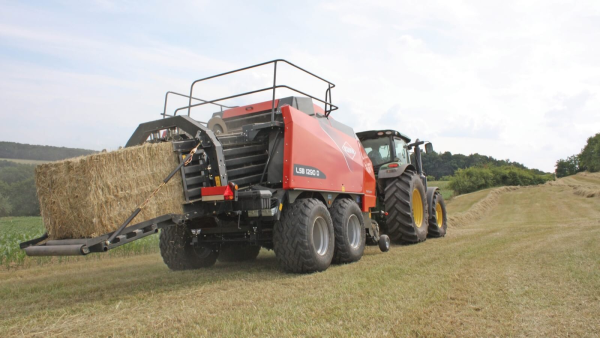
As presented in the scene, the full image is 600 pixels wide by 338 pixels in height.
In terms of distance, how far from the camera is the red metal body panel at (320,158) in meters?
5.54

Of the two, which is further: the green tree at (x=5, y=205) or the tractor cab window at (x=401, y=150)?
the green tree at (x=5, y=205)

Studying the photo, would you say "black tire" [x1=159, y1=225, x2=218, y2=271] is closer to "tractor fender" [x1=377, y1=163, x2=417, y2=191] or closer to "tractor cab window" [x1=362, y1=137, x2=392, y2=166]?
"tractor fender" [x1=377, y1=163, x2=417, y2=191]

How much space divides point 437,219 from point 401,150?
8.26ft

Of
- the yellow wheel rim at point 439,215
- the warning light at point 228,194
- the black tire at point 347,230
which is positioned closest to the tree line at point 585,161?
the yellow wheel rim at point 439,215

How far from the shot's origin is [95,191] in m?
4.16

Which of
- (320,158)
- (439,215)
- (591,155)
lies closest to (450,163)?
(591,155)

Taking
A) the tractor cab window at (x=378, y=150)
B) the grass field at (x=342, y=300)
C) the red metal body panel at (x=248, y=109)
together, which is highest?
the red metal body panel at (x=248, y=109)

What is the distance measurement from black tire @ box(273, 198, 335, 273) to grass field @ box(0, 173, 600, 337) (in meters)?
0.19

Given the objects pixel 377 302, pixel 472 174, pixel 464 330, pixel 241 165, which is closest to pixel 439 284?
pixel 377 302

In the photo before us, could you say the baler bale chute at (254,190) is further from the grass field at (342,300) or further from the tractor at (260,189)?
the grass field at (342,300)

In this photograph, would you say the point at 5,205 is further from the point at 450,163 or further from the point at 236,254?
the point at 450,163

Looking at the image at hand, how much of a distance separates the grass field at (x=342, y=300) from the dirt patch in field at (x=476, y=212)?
32.2 feet

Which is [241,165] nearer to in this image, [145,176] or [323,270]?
[145,176]

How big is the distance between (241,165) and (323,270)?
1.82m
